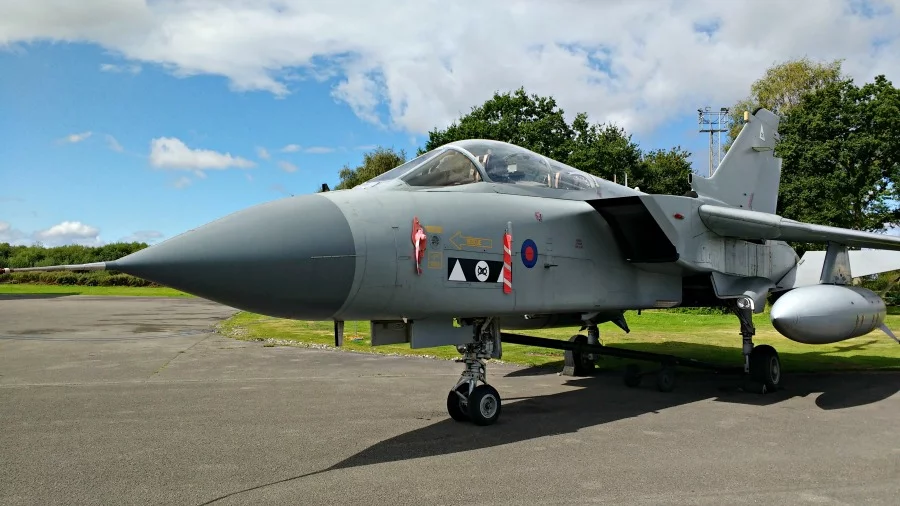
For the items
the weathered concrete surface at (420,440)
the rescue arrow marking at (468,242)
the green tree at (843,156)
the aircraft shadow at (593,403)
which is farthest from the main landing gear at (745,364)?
the green tree at (843,156)

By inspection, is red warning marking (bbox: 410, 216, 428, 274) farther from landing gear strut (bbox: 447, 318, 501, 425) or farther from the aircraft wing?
the aircraft wing

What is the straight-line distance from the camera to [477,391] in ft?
21.0

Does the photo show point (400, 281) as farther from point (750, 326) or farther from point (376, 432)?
point (750, 326)

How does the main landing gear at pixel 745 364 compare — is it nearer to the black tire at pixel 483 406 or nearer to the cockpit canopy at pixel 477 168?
the black tire at pixel 483 406

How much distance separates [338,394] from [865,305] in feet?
23.0

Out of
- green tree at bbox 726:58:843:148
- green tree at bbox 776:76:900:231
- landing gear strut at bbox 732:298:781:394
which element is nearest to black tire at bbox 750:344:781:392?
landing gear strut at bbox 732:298:781:394

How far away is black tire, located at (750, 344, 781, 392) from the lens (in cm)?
880

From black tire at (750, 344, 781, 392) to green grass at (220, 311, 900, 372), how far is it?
2647 millimetres

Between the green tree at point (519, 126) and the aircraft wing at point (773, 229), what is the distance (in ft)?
88.1

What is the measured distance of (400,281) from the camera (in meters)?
5.45

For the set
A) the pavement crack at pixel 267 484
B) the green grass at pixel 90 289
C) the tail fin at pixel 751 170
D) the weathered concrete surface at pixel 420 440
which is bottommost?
the weathered concrete surface at pixel 420 440

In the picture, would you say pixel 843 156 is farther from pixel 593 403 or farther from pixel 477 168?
pixel 477 168

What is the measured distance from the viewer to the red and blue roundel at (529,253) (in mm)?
6473

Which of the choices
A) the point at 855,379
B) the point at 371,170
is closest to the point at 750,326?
the point at 855,379
